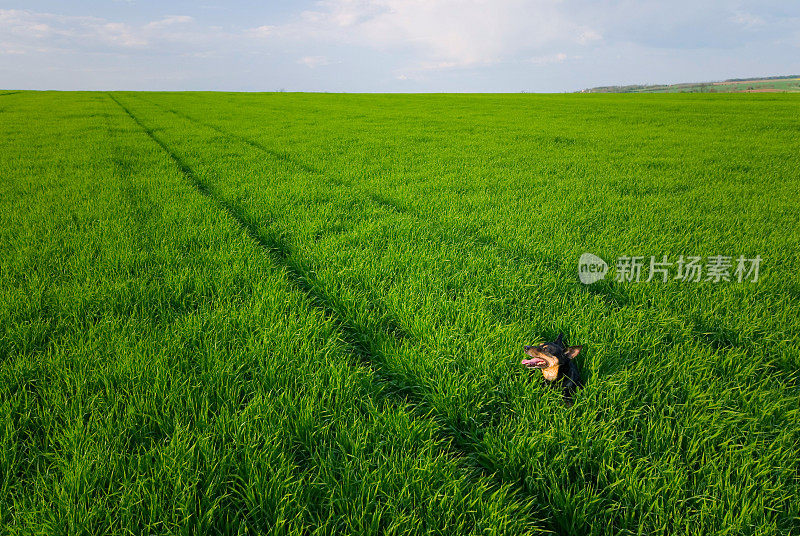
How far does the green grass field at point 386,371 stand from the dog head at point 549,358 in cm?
10

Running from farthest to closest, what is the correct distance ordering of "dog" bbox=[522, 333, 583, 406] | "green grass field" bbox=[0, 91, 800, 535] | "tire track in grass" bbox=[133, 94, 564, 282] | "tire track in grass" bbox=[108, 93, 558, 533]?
"tire track in grass" bbox=[133, 94, 564, 282]
"dog" bbox=[522, 333, 583, 406]
"tire track in grass" bbox=[108, 93, 558, 533]
"green grass field" bbox=[0, 91, 800, 535]

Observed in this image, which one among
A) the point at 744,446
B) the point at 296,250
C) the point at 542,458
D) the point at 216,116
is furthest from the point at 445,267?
the point at 216,116

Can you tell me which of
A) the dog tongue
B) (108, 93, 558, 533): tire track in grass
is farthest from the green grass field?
the dog tongue

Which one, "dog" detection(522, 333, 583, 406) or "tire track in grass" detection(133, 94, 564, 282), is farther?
"tire track in grass" detection(133, 94, 564, 282)

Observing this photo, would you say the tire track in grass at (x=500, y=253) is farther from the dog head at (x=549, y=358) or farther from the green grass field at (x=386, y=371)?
the dog head at (x=549, y=358)

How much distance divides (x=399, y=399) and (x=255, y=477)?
755mm

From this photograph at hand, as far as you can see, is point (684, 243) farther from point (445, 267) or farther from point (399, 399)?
point (399, 399)

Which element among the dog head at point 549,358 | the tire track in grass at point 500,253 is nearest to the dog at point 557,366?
the dog head at point 549,358

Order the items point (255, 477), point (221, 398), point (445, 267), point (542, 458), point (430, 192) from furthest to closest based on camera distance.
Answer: point (430, 192) → point (445, 267) → point (221, 398) → point (542, 458) → point (255, 477)

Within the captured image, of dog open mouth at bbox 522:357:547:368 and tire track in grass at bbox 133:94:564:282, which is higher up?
tire track in grass at bbox 133:94:564:282

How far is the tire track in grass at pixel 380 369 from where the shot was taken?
4.91 feet

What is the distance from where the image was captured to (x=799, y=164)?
7449 mm

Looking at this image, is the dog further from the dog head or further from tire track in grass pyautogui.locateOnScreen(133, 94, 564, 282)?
tire track in grass pyautogui.locateOnScreen(133, 94, 564, 282)

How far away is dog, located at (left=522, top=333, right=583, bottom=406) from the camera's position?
178cm
